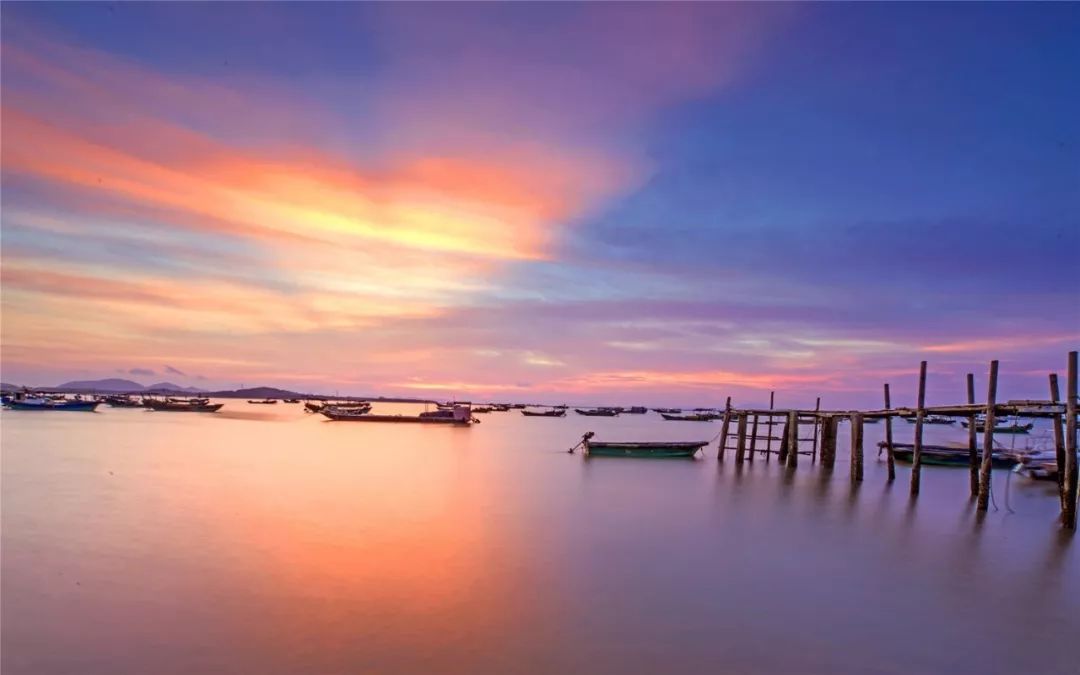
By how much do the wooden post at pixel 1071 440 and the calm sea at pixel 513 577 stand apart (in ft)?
2.96

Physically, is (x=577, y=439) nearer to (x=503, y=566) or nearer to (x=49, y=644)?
(x=503, y=566)

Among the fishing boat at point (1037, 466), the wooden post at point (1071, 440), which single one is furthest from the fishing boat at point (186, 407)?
the wooden post at point (1071, 440)

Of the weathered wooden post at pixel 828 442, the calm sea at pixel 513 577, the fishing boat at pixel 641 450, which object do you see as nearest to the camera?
the calm sea at pixel 513 577

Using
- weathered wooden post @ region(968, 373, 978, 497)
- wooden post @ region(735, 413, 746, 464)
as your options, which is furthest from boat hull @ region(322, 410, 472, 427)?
weathered wooden post @ region(968, 373, 978, 497)

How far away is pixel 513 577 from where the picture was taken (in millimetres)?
11445

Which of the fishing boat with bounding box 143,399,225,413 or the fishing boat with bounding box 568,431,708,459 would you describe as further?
the fishing boat with bounding box 143,399,225,413

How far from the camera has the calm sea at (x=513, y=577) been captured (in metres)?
8.04

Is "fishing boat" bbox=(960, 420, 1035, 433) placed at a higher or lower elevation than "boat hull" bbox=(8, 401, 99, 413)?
higher

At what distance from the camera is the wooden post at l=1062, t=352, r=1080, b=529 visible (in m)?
14.6

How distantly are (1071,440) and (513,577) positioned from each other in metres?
12.6

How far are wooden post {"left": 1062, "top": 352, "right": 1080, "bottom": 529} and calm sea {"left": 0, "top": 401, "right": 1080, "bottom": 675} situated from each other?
0.90 meters

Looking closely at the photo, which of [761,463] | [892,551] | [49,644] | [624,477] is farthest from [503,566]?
[761,463]

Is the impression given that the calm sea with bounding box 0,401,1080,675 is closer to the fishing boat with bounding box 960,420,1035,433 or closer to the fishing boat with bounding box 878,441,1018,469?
the fishing boat with bounding box 960,420,1035,433

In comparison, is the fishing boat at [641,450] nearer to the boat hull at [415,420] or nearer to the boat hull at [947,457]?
the boat hull at [947,457]
